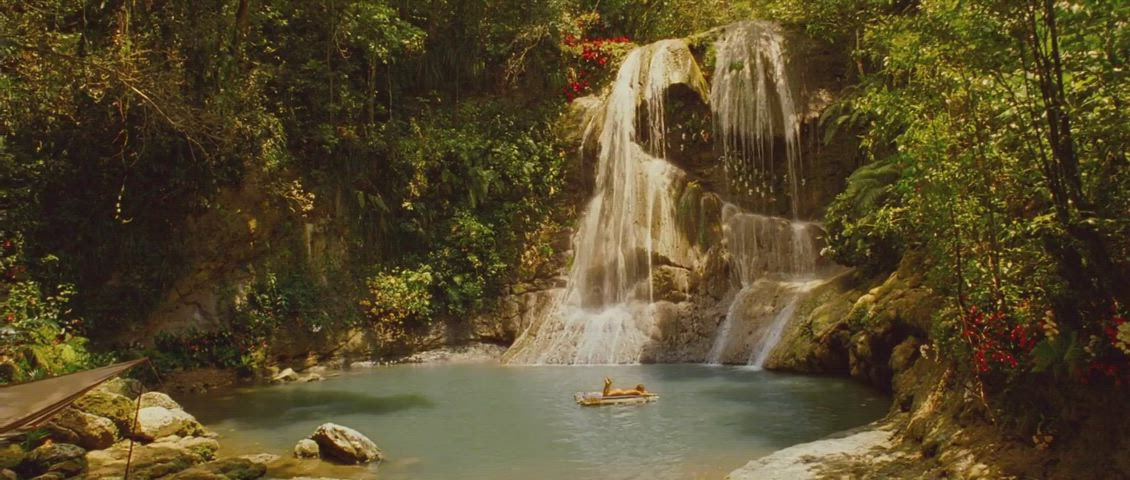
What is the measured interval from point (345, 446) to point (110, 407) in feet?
10.1

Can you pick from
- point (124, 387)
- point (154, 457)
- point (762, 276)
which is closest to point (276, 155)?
point (124, 387)

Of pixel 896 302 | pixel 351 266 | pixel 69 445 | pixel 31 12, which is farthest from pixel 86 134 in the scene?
pixel 896 302

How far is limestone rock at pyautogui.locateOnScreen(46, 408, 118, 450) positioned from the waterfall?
41.7 feet

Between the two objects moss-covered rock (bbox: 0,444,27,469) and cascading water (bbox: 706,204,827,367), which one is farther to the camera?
cascading water (bbox: 706,204,827,367)

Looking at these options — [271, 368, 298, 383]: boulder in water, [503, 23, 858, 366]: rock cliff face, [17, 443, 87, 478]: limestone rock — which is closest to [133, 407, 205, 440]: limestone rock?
[17, 443, 87, 478]: limestone rock

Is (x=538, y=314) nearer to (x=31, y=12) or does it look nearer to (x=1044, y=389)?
(x=31, y=12)

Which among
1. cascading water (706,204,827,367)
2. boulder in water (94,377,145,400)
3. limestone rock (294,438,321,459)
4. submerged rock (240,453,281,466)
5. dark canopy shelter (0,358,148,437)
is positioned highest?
cascading water (706,204,827,367)

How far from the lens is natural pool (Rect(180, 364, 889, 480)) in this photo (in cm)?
773

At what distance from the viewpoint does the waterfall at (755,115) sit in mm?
17000

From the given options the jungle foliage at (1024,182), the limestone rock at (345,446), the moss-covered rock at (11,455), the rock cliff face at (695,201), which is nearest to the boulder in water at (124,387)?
the moss-covered rock at (11,455)

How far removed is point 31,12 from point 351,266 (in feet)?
24.4

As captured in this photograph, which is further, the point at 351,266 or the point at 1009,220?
the point at 351,266

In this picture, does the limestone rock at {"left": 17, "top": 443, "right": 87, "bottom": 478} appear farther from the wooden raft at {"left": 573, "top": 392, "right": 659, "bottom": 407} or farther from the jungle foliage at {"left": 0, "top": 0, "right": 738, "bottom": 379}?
the wooden raft at {"left": 573, "top": 392, "right": 659, "bottom": 407}

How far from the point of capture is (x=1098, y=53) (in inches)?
198
